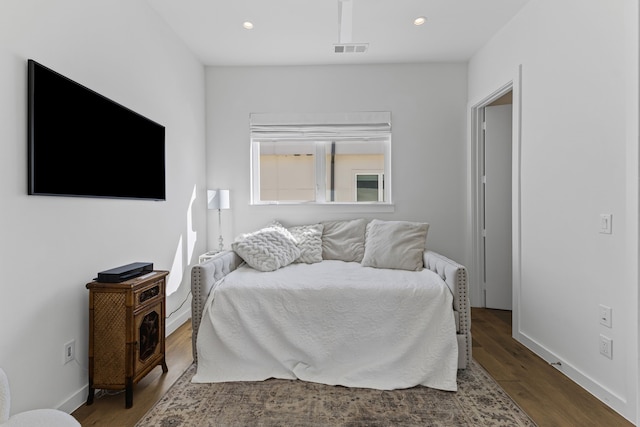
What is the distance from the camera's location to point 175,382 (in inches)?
84.0

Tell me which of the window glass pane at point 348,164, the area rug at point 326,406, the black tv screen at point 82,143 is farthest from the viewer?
the window glass pane at point 348,164

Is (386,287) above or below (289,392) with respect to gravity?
above

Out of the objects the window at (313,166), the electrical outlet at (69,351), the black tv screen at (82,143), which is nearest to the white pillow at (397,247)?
the window at (313,166)

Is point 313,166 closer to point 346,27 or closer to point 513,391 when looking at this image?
point 346,27

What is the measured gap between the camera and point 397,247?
2900mm

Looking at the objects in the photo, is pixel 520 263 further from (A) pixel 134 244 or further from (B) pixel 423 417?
(A) pixel 134 244

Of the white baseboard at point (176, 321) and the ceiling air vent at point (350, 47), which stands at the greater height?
the ceiling air vent at point (350, 47)

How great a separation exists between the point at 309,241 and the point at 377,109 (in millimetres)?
1622

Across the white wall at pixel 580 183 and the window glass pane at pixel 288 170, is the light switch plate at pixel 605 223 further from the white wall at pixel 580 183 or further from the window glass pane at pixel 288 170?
the window glass pane at pixel 288 170

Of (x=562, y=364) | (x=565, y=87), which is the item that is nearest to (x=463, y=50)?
(x=565, y=87)

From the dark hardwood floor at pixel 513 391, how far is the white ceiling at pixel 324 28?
263 centimetres

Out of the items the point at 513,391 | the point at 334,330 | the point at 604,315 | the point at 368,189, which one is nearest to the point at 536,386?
the point at 513,391

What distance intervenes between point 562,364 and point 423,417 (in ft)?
3.73

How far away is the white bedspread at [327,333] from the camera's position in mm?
2145
